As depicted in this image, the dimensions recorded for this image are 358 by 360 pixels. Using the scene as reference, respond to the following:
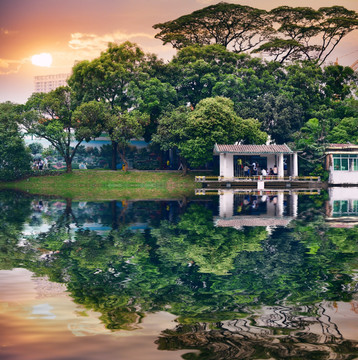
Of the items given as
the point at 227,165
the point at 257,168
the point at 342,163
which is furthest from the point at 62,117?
the point at 342,163

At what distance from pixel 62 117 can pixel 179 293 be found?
41.4m

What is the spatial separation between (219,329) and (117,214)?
45.1 ft

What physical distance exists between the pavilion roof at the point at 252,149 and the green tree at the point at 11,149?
19.0m

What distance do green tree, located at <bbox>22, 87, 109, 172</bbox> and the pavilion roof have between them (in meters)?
11.7

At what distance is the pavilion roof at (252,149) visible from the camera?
3872cm

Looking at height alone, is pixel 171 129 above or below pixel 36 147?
above

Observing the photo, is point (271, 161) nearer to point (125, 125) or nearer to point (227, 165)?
point (227, 165)

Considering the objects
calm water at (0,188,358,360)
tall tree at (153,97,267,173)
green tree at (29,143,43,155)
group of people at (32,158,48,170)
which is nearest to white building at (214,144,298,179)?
tall tree at (153,97,267,173)

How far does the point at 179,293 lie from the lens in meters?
6.81

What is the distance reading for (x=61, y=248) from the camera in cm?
1083

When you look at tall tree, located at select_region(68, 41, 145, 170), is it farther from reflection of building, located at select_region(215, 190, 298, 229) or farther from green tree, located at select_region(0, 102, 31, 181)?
reflection of building, located at select_region(215, 190, 298, 229)

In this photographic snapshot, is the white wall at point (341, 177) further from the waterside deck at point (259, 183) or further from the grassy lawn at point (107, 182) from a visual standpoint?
the grassy lawn at point (107, 182)

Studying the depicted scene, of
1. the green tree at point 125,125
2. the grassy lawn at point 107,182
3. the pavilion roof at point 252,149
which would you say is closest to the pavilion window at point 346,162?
the pavilion roof at point 252,149

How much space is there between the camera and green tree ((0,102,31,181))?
140 ft
